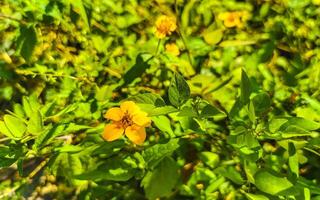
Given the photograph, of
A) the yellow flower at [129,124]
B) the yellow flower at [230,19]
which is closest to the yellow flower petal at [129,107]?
the yellow flower at [129,124]

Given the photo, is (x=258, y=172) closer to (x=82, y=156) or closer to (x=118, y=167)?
(x=118, y=167)

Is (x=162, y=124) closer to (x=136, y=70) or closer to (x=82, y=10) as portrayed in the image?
(x=136, y=70)

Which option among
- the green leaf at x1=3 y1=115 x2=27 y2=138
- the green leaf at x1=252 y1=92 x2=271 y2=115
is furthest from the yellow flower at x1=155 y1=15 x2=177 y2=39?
the green leaf at x1=3 y1=115 x2=27 y2=138

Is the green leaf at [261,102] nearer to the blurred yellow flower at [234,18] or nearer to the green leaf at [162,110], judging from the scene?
the green leaf at [162,110]

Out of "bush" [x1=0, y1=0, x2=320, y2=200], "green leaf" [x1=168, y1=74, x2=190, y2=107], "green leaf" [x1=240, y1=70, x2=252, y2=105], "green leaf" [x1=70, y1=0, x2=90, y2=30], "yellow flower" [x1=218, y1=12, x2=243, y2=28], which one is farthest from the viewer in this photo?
"yellow flower" [x1=218, y1=12, x2=243, y2=28]

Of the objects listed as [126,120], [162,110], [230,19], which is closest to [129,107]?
[126,120]

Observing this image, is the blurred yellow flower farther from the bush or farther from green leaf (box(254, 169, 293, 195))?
green leaf (box(254, 169, 293, 195))
